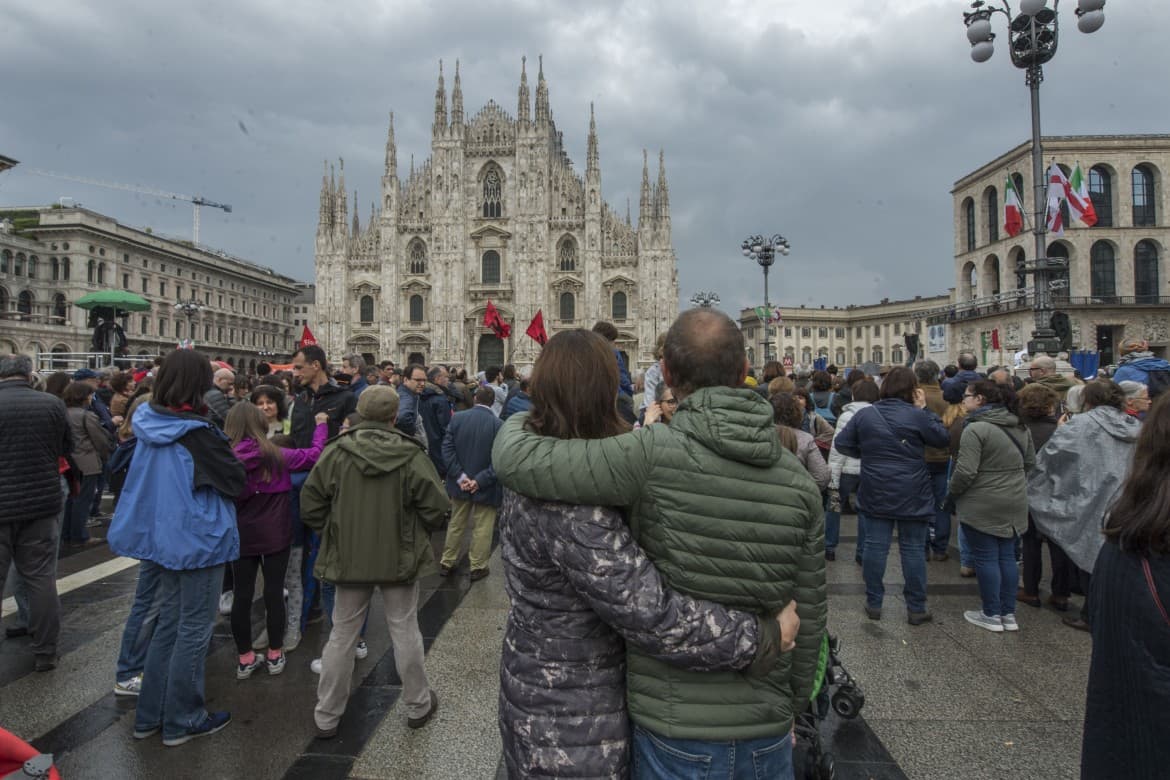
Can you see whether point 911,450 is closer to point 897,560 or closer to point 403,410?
point 897,560

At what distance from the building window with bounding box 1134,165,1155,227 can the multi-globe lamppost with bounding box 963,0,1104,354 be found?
32009 mm

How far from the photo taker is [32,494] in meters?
4.07

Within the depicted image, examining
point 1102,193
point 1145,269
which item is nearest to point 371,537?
point 1102,193

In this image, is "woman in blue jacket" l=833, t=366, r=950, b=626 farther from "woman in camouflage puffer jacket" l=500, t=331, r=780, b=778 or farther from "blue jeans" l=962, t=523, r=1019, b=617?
"woman in camouflage puffer jacket" l=500, t=331, r=780, b=778

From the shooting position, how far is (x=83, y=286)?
1604 inches

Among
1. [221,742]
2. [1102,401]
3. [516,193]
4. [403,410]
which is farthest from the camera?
[516,193]

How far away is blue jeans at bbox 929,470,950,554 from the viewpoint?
260 inches

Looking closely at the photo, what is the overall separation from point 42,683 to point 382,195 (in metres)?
41.2

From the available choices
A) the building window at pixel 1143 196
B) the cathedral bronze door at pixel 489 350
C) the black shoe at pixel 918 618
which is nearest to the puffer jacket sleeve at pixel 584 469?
the black shoe at pixel 918 618

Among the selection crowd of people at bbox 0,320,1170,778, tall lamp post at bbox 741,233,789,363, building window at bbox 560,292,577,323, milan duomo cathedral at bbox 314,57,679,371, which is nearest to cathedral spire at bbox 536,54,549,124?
milan duomo cathedral at bbox 314,57,679,371

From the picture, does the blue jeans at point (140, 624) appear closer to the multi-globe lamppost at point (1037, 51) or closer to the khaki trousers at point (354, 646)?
the khaki trousers at point (354, 646)

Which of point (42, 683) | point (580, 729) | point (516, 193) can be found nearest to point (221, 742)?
point (42, 683)

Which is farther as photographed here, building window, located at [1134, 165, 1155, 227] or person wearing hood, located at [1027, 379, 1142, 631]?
building window, located at [1134, 165, 1155, 227]

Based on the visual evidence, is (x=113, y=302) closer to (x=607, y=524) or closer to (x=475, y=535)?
(x=475, y=535)
